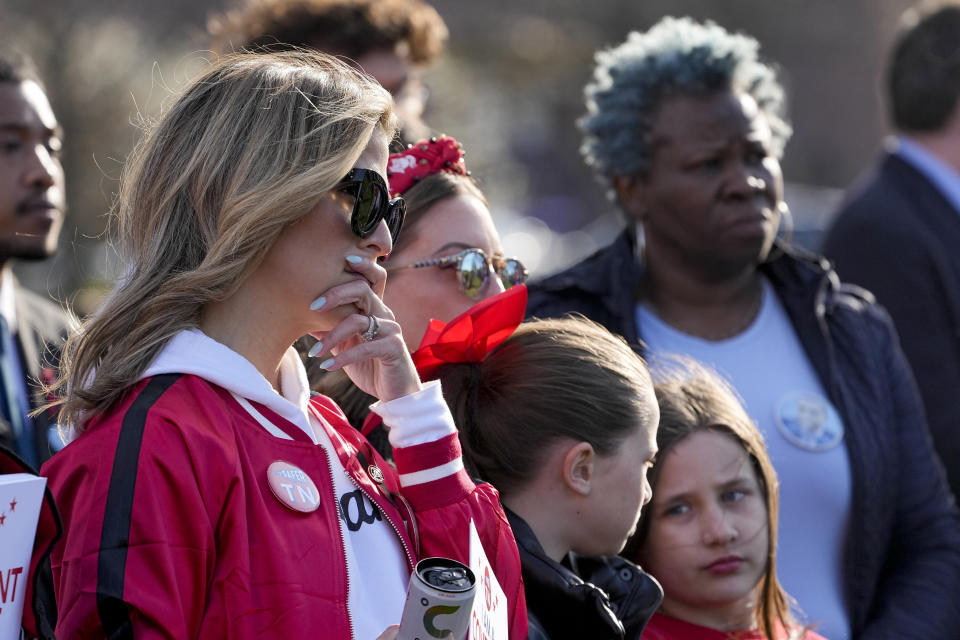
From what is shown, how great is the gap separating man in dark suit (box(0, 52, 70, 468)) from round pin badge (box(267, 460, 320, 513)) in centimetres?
198

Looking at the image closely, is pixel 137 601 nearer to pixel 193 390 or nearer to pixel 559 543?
pixel 193 390

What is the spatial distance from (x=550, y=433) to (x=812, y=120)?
28.6 metres

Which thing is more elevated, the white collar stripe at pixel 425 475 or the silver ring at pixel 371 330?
the silver ring at pixel 371 330

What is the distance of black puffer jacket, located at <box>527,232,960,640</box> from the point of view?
320 cm

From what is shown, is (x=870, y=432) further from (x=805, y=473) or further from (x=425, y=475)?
(x=425, y=475)

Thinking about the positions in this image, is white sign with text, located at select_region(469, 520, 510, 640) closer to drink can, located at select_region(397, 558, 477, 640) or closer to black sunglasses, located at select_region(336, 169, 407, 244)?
drink can, located at select_region(397, 558, 477, 640)

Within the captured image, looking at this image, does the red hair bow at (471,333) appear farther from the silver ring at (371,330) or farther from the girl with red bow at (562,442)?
the silver ring at (371,330)

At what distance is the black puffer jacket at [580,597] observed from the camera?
2.22 m

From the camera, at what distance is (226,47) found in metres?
4.59

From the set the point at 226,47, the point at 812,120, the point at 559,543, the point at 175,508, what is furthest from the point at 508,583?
the point at 812,120

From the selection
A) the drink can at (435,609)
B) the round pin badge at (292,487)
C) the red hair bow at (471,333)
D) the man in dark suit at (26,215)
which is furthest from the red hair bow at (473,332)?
the man in dark suit at (26,215)

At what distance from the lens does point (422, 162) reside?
9.36 ft

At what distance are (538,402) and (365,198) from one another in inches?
27.0

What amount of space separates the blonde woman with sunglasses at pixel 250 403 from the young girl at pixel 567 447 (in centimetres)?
30
